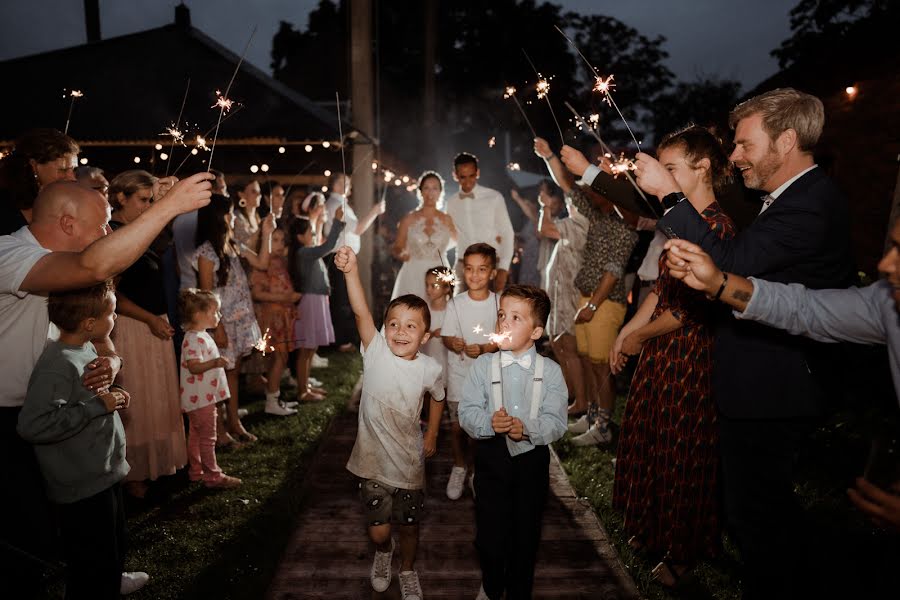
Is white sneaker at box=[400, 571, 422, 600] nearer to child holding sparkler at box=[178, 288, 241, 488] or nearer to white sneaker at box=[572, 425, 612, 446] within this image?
child holding sparkler at box=[178, 288, 241, 488]

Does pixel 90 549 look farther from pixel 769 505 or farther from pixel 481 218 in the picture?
pixel 481 218

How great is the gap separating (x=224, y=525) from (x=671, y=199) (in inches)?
144

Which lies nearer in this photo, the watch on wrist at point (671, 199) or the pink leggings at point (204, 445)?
the watch on wrist at point (671, 199)

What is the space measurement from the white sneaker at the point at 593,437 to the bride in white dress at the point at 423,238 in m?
2.22

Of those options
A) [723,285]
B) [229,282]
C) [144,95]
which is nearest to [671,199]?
[723,285]

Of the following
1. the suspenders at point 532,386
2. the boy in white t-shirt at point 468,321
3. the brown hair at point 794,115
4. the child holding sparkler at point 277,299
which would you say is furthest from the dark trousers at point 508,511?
the child holding sparkler at point 277,299

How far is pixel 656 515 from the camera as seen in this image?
3197mm

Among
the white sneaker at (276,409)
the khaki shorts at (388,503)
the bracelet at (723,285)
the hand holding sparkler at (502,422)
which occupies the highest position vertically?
the bracelet at (723,285)

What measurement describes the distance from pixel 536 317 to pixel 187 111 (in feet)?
29.2

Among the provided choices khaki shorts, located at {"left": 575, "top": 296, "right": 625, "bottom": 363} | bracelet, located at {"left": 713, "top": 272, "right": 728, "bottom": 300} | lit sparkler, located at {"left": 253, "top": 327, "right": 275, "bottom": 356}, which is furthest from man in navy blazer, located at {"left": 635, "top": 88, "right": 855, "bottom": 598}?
khaki shorts, located at {"left": 575, "top": 296, "right": 625, "bottom": 363}

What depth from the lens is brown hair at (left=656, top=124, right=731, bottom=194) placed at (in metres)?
2.83

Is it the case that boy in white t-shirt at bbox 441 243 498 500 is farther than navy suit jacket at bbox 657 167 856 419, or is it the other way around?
boy in white t-shirt at bbox 441 243 498 500

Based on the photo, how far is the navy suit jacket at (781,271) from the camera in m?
2.21

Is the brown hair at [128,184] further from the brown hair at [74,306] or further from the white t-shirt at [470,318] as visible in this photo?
the white t-shirt at [470,318]
